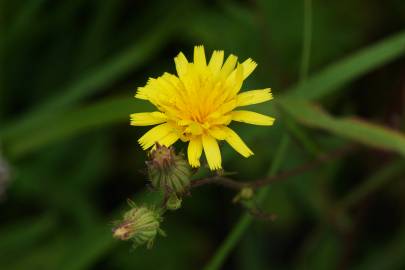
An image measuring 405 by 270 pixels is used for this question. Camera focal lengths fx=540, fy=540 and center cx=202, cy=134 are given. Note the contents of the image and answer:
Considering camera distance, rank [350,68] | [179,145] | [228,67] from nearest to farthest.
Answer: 1. [228,67]
2. [350,68]
3. [179,145]

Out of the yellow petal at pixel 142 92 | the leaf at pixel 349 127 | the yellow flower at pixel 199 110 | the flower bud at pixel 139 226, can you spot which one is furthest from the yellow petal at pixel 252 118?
the leaf at pixel 349 127

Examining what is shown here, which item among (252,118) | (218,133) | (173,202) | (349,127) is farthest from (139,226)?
(349,127)

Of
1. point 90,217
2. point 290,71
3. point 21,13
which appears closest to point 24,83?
point 21,13

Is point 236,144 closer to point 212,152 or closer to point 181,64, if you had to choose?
point 212,152

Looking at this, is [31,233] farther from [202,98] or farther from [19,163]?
[202,98]

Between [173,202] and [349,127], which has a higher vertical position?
[173,202]

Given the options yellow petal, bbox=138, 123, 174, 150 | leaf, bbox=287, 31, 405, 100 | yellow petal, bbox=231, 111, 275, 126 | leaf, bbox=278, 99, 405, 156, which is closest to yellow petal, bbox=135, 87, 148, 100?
yellow petal, bbox=138, 123, 174, 150
